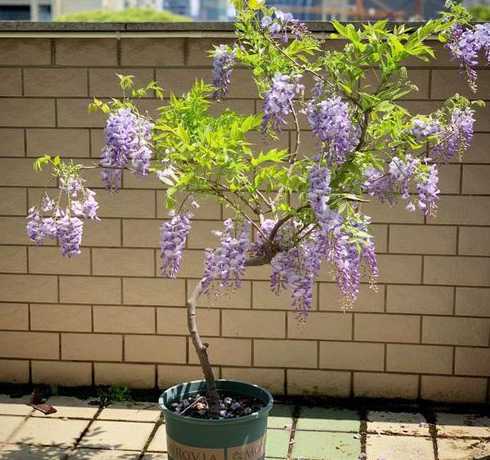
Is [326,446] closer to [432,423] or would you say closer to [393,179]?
[432,423]

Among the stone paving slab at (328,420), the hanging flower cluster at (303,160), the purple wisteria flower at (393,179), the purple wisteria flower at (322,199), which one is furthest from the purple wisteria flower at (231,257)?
the stone paving slab at (328,420)

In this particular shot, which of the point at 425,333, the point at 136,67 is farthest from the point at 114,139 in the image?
the point at 425,333

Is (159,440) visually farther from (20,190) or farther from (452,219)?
(452,219)

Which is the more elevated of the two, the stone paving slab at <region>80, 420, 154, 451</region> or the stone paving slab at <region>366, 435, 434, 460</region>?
the stone paving slab at <region>366, 435, 434, 460</region>

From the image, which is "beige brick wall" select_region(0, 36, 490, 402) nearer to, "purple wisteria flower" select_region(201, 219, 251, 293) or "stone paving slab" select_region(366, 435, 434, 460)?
"stone paving slab" select_region(366, 435, 434, 460)

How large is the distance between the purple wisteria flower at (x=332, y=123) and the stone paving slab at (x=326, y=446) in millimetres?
1536

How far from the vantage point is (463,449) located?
392cm

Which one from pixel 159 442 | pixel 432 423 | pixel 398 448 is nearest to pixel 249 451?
pixel 159 442

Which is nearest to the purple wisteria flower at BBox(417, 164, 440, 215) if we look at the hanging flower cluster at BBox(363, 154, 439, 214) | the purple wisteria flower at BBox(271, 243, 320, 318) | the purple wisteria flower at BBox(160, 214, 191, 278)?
the hanging flower cluster at BBox(363, 154, 439, 214)

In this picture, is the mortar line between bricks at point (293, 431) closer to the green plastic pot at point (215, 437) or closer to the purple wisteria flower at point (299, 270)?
the green plastic pot at point (215, 437)

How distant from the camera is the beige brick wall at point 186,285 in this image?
14.0 feet

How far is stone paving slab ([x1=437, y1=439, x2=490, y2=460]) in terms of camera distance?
12.6 feet

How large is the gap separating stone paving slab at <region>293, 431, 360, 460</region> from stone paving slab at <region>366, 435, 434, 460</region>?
0.06 metres

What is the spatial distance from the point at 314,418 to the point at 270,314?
54 cm
